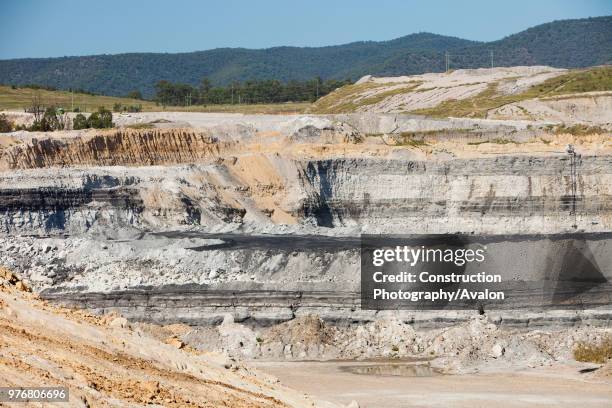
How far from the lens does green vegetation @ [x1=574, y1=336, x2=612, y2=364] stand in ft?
118

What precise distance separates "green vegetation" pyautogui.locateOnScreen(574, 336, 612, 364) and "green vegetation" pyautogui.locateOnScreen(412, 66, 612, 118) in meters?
54.1

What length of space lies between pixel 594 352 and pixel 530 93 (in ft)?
217

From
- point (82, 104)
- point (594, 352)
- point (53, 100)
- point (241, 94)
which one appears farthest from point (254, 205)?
point (241, 94)

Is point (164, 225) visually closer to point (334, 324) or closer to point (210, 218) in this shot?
point (210, 218)

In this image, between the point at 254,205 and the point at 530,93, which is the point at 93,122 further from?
the point at 530,93

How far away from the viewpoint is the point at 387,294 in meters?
40.4

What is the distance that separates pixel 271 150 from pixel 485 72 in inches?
2932

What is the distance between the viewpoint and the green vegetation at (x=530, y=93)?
9469cm

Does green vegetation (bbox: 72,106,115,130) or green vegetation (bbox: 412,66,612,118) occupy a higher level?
green vegetation (bbox: 412,66,612,118)

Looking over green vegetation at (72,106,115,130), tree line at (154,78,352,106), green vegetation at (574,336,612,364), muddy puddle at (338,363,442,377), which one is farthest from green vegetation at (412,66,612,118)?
muddy puddle at (338,363,442,377)

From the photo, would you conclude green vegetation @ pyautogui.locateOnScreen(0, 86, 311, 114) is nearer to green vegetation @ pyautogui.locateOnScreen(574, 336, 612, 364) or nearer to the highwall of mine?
the highwall of mine

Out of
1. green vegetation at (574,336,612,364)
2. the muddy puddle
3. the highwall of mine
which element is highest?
the highwall of mine

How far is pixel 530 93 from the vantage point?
330 ft

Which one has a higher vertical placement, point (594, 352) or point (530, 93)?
point (530, 93)
